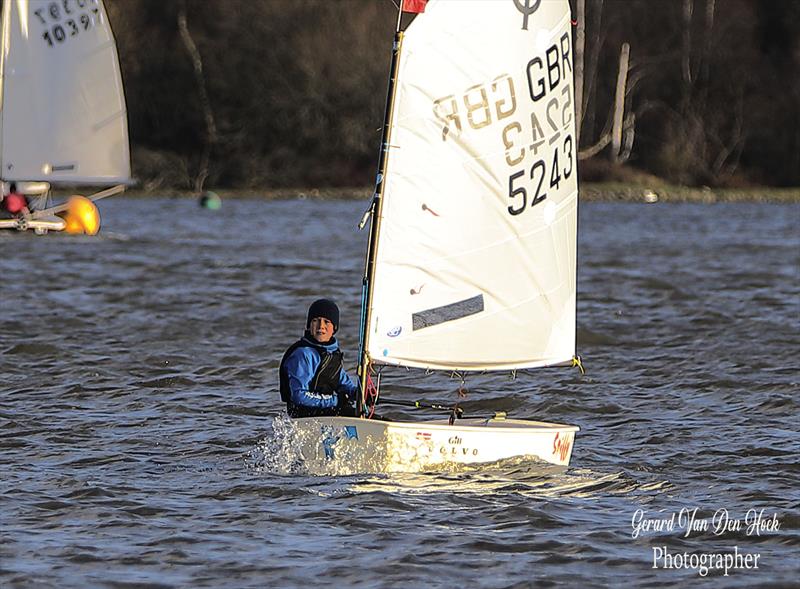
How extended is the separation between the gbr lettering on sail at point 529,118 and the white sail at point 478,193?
0.04 ft

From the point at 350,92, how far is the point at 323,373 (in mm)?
59863

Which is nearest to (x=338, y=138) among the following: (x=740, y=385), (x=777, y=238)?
(x=777, y=238)

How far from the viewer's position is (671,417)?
15.0 m

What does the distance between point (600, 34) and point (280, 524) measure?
64.0m

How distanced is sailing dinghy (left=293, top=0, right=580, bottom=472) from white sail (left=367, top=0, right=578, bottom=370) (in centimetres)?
1

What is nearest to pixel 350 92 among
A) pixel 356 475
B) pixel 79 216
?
pixel 79 216

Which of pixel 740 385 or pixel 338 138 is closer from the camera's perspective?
pixel 740 385

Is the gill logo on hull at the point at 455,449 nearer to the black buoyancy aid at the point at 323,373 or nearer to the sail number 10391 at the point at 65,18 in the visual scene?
the black buoyancy aid at the point at 323,373

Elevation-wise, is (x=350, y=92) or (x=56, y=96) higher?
(x=350, y=92)

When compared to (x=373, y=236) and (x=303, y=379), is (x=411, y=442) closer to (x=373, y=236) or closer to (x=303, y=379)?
(x=303, y=379)

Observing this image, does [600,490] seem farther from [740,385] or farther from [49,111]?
[49,111]

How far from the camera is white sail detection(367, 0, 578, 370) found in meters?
11.5
